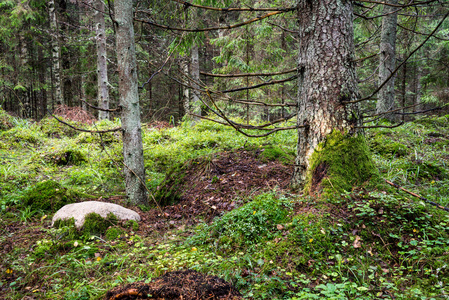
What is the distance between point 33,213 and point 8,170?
1.96m

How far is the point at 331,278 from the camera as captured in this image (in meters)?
2.03

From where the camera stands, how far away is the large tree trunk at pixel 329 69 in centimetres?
287

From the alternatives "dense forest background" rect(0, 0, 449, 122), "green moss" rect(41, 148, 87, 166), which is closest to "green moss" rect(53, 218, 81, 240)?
"dense forest background" rect(0, 0, 449, 122)

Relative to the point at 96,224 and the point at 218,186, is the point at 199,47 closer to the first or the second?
the point at 218,186

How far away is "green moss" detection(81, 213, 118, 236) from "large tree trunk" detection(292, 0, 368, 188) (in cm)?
274

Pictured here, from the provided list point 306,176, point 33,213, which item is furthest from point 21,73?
point 306,176

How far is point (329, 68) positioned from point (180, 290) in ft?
9.19

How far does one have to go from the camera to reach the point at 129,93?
151 inches

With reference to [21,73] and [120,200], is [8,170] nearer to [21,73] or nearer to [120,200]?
[120,200]

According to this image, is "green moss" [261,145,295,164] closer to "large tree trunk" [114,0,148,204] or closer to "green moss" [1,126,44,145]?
"large tree trunk" [114,0,148,204]

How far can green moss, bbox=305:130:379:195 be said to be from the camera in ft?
9.23

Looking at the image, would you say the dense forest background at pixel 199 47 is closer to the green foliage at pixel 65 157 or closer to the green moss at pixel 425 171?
the green moss at pixel 425 171

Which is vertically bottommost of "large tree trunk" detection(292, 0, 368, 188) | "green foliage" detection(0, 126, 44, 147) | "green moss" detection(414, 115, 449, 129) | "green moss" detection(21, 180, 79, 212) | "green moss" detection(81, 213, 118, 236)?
"green moss" detection(81, 213, 118, 236)

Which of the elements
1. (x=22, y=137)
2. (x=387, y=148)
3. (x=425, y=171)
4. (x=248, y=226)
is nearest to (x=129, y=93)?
(x=248, y=226)
